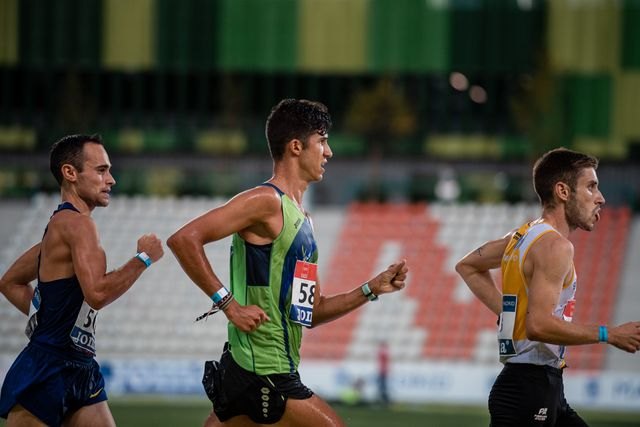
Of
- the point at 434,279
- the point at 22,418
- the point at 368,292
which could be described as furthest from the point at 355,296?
the point at 434,279

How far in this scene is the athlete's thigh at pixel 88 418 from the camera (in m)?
6.32

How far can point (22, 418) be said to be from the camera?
246 inches

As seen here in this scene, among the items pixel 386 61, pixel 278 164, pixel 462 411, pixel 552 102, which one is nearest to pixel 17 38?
pixel 386 61

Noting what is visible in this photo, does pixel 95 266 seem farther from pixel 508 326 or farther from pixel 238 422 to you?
pixel 508 326

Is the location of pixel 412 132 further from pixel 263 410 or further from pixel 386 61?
pixel 263 410

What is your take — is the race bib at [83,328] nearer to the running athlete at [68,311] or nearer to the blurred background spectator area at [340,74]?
the running athlete at [68,311]

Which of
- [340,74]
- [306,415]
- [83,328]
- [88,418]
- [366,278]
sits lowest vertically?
[366,278]

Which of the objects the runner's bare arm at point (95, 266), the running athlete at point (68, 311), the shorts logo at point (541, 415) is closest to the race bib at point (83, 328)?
the running athlete at point (68, 311)

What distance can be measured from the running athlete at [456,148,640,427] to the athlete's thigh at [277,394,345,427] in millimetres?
880

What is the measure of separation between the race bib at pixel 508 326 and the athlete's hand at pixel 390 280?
1.88ft

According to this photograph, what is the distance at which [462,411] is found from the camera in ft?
61.7

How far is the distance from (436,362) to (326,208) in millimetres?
5727

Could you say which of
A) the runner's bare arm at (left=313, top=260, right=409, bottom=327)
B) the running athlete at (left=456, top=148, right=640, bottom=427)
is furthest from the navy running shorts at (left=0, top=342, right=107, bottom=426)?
the running athlete at (left=456, top=148, right=640, bottom=427)

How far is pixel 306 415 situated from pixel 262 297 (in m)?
0.64
